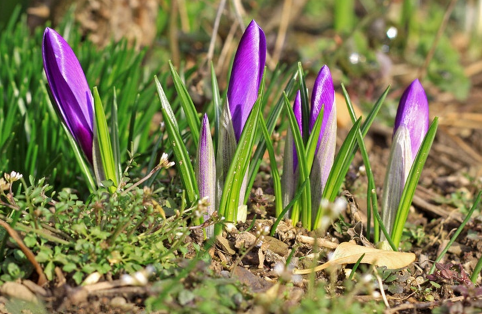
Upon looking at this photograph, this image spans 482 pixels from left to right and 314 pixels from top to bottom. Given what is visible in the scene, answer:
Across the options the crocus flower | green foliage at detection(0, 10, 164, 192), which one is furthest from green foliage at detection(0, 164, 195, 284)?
the crocus flower

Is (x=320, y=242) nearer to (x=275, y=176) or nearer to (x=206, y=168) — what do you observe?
(x=275, y=176)

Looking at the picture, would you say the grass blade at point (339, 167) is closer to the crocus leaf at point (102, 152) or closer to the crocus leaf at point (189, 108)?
the crocus leaf at point (189, 108)

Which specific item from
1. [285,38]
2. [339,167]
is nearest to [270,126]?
[339,167]

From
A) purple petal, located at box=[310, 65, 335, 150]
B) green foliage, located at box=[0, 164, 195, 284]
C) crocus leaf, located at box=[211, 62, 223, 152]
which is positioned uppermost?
purple petal, located at box=[310, 65, 335, 150]

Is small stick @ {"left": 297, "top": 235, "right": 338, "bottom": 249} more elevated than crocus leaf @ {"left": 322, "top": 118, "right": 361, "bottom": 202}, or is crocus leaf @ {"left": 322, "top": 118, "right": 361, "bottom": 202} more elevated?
crocus leaf @ {"left": 322, "top": 118, "right": 361, "bottom": 202}

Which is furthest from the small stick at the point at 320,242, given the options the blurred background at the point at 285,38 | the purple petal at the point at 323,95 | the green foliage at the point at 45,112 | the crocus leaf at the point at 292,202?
the blurred background at the point at 285,38

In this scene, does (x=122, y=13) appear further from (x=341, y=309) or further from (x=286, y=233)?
(x=341, y=309)

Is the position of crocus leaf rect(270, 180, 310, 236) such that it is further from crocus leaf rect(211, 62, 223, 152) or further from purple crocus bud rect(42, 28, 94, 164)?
purple crocus bud rect(42, 28, 94, 164)
